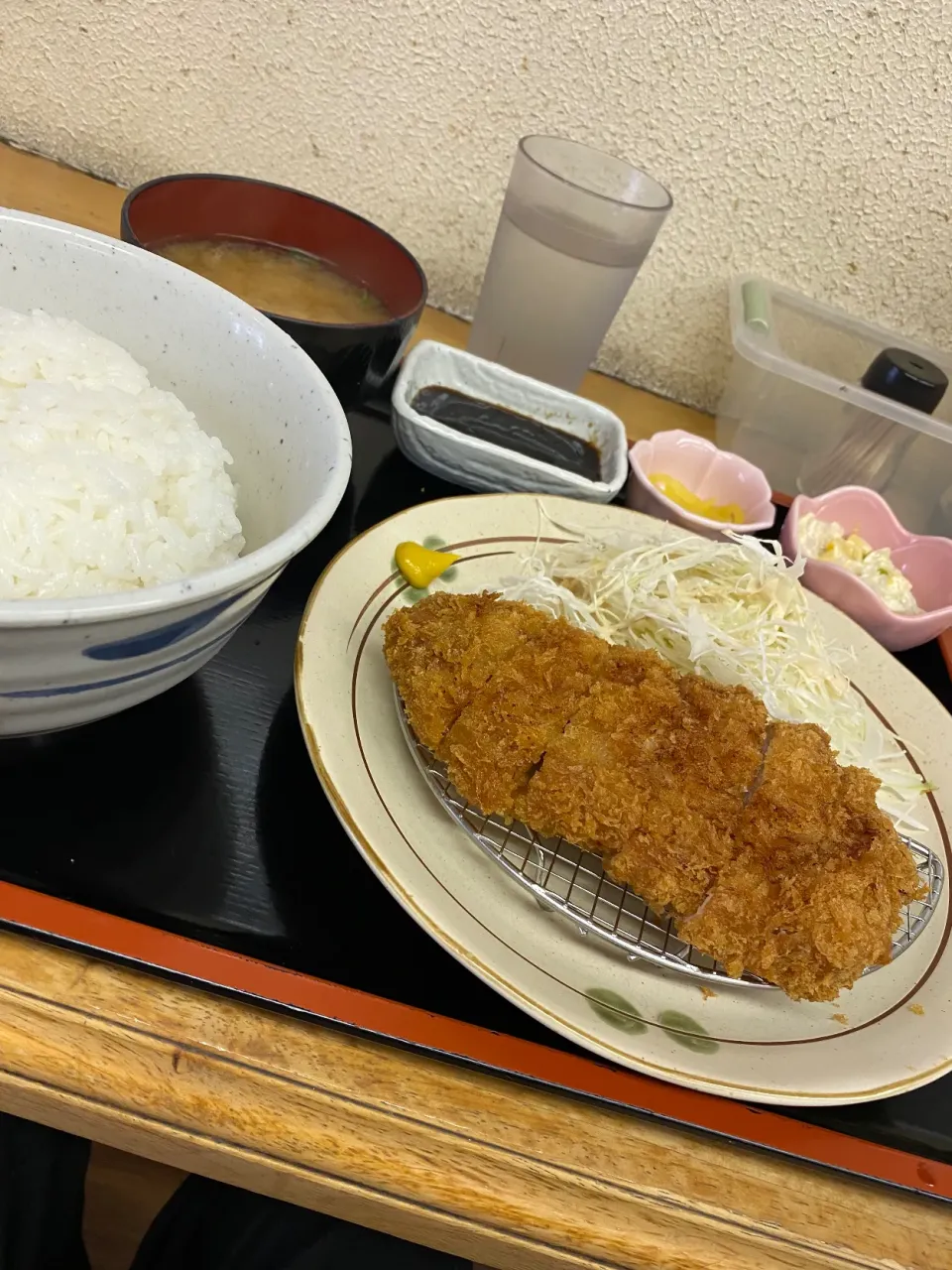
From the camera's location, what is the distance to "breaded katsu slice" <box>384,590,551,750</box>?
3.74 feet

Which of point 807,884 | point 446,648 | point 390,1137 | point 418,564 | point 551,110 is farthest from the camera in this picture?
point 551,110

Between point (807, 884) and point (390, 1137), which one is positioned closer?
point (390, 1137)

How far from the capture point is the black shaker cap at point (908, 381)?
1.95m

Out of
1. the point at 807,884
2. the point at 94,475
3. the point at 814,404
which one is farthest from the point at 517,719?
the point at 814,404

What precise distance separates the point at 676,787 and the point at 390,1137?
0.52 m

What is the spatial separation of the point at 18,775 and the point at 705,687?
860mm

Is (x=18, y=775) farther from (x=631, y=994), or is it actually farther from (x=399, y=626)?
(x=631, y=994)

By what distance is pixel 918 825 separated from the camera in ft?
4.53

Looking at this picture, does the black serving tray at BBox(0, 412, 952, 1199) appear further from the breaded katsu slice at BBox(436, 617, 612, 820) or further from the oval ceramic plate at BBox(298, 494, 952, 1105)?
the breaded katsu slice at BBox(436, 617, 612, 820)

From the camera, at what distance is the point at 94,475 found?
94cm

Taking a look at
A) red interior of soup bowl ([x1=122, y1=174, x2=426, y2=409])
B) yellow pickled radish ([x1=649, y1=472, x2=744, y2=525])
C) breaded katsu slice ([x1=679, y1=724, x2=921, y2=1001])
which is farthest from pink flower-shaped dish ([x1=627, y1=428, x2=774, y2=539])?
breaded katsu slice ([x1=679, y1=724, x2=921, y2=1001])

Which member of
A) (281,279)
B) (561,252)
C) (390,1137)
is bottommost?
(390,1137)

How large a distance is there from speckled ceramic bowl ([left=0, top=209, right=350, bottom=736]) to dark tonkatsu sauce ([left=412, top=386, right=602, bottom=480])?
0.62 metres

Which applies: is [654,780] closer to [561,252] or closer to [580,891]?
[580,891]
